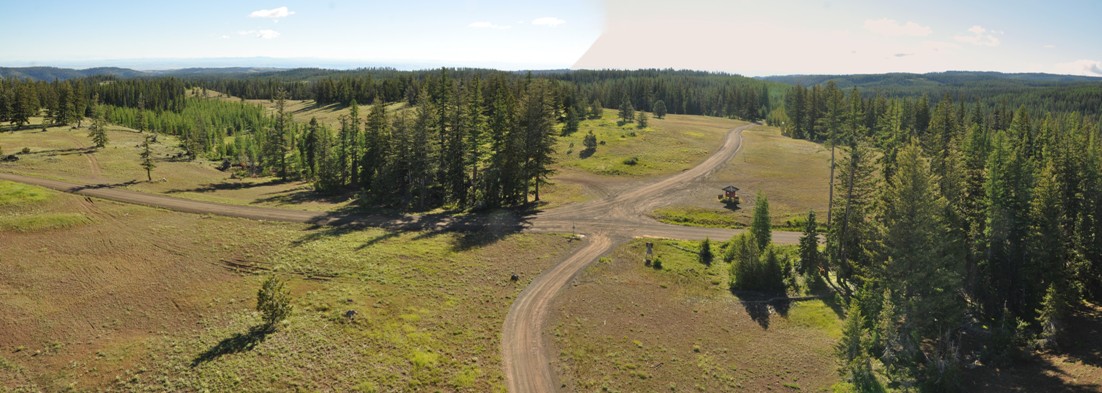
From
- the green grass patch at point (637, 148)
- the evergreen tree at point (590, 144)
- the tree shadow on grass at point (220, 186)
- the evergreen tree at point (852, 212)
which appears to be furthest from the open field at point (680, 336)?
the evergreen tree at point (590, 144)

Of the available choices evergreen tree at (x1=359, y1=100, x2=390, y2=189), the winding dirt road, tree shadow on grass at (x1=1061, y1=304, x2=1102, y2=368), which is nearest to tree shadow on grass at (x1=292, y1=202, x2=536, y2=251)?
the winding dirt road

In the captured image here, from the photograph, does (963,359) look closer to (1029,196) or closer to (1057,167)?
(1029,196)

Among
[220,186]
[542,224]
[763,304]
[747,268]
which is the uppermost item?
[220,186]

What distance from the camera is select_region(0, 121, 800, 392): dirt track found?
3441 centimetres

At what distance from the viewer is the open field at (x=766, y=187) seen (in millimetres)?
66188

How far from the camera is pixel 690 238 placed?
58.0 metres

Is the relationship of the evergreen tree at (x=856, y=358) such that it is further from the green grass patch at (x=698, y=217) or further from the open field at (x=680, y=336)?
the green grass patch at (x=698, y=217)

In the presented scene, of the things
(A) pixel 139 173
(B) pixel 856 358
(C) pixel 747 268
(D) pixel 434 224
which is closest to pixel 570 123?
(D) pixel 434 224

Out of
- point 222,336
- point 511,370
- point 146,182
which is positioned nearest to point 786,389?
point 511,370

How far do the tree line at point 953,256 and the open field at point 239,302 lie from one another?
86.8ft

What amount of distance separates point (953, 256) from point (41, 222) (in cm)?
7653

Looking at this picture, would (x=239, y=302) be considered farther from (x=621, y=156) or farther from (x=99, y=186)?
(x=621, y=156)

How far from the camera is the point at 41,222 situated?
47.3 metres

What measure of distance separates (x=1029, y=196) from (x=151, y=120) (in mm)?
193489
